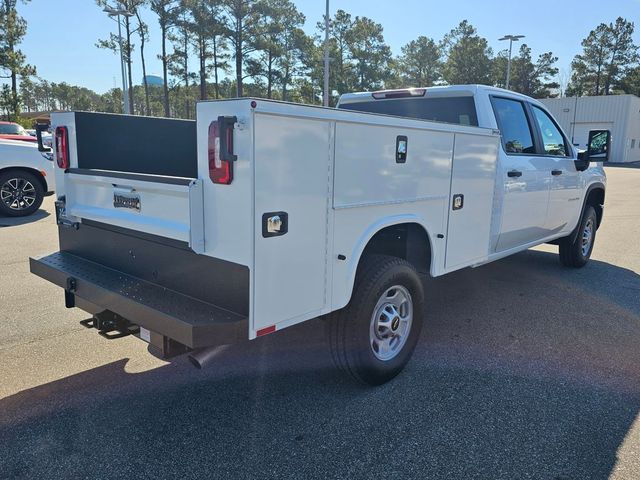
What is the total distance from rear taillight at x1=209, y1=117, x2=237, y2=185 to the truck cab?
109 inches

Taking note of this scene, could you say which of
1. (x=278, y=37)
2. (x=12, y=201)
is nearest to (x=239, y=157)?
(x=12, y=201)

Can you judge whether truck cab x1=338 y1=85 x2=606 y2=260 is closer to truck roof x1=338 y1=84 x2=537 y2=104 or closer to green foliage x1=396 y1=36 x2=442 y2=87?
truck roof x1=338 y1=84 x2=537 y2=104

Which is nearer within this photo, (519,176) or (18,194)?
(519,176)

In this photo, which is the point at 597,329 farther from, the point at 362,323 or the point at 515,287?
the point at 362,323

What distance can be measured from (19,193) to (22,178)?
0.27 metres

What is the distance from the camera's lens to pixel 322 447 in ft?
9.11

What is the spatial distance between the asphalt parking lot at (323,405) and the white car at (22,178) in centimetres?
485

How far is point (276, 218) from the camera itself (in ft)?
8.18

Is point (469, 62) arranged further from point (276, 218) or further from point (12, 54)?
point (276, 218)

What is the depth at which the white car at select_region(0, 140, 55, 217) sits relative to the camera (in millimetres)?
8930

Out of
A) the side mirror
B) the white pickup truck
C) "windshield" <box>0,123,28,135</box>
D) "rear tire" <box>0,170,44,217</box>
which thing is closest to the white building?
"windshield" <box>0,123,28,135</box>

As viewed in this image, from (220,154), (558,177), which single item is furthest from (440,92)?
(220,154)

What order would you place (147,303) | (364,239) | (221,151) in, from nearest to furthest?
(221,151) < (147,303) < (364,239)

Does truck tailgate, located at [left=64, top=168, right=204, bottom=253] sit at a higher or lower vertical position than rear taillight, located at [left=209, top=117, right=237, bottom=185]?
lower
